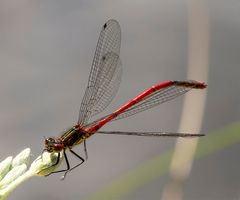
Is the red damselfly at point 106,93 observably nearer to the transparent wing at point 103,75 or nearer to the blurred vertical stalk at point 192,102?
the transparent wing at point 103,75

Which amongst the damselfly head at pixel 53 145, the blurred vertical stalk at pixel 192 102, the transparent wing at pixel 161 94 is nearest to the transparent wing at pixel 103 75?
the transparent wing at pixel 161 94

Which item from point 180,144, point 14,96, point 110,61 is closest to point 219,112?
point 180,144

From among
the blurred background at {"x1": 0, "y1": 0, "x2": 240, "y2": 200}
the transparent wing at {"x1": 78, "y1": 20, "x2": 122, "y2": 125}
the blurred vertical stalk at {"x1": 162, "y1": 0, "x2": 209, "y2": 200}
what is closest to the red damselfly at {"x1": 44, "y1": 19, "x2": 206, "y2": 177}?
the transparent wing at {"x1": 78, "y1": 20, "x2": 122, "y2": 125}

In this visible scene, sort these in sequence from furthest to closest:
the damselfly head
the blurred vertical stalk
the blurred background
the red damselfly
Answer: the blurred background, the blurred vertical stalk, the red damselfly, the damselfly head

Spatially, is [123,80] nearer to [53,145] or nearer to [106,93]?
[106,93]

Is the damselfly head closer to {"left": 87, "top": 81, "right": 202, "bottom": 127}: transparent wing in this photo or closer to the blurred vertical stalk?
{"left": 87, "top": 81, "right": 202, "bottom": 127}: transparent wing

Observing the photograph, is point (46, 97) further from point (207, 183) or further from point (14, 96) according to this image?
point (207, 183)
